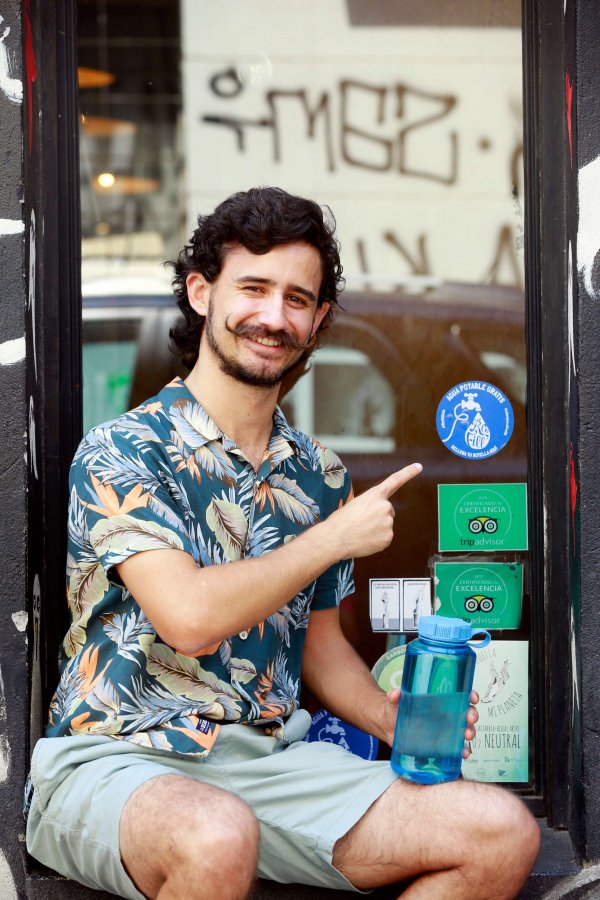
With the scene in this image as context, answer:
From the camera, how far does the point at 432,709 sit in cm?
252

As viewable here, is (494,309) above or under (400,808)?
above

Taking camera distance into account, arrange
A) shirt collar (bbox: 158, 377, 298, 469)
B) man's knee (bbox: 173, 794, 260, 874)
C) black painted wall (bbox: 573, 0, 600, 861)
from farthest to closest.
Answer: black painted wall (bbox: 573, 0, 600, 861) < shirt collar (bbox: 158, 377, 298, 469) < man's knee (bbox: 173, 794, 260, 874)

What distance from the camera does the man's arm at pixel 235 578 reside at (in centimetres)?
230

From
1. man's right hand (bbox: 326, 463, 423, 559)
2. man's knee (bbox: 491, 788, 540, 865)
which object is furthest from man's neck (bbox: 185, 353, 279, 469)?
man's knee (bbox: 491, 788, 540, 865)

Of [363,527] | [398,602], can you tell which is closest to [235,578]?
[363,527]

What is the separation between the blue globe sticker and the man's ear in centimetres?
85

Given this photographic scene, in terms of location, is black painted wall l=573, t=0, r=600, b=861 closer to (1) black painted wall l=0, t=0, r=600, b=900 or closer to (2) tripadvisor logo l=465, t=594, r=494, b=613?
(1) black painted wall l=0, t=0, r=600, b=900

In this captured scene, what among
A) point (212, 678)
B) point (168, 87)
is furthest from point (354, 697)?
point (168, 87)

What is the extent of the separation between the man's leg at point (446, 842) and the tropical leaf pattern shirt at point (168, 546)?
0.37 m

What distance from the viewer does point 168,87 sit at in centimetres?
517

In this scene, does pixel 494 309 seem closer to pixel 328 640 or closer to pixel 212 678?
pixel 328 640

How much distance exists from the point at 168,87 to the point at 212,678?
11.3 ft

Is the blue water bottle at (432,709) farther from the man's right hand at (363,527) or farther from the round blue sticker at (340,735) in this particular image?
the round blue sticker at (340,735)

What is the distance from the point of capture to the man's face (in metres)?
2.67
